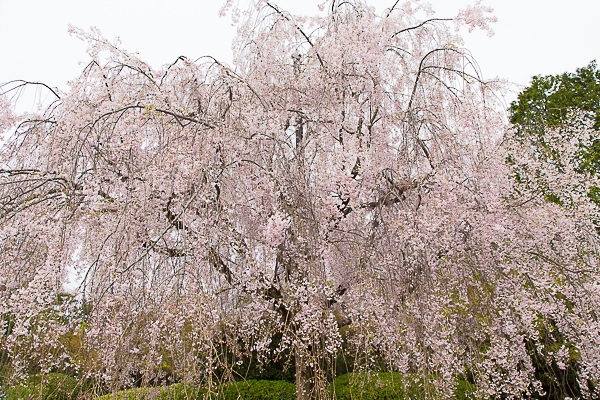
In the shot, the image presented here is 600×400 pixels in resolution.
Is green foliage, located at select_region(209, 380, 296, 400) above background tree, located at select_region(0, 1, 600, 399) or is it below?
below

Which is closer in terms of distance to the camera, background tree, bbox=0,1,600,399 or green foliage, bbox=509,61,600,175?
background tree, bbox=0,1,600,399

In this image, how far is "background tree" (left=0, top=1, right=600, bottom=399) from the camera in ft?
6.70

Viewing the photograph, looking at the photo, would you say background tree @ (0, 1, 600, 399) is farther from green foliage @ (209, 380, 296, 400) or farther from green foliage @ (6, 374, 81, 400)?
green foliage @ (209, 380, 296, 400)

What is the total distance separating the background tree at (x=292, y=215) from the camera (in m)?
2.04

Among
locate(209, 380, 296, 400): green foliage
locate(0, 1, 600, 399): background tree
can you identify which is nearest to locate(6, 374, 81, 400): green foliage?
locate(0, 1, 600, 399): background tree

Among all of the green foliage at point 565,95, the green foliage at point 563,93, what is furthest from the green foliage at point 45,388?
the green foliage at point 563,93

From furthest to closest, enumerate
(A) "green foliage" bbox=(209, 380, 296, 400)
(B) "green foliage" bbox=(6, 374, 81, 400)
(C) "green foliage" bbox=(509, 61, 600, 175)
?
1. (C) "green foliage" bbox=(509, 61, 600, 175)
2. (A) "green foliage" bbox=(209, 380, 296, 400)
3. (B) "green foliage" bbox=(6, 374, 81, 400)

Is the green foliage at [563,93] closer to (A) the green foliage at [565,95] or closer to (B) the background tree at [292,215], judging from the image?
(A) the green foliage at [565,95]

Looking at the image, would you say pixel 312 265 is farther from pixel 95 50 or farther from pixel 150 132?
pixel 95 50

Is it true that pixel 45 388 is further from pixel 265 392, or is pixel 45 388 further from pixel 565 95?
pixel 565 95

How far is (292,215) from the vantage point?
216cm

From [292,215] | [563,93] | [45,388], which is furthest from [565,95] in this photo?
[45,388]

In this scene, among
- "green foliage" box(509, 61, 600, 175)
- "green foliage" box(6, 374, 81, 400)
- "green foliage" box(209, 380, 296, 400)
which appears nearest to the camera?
"green foliage" box(6, 374, 81, 400)

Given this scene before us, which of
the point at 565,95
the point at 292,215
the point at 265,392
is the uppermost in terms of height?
the point at 565,95
